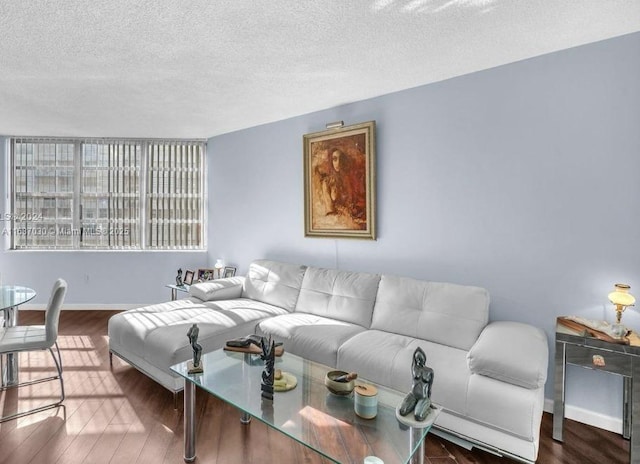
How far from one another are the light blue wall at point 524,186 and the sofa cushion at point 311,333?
0.83 m

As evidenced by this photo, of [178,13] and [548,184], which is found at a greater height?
[178,13]

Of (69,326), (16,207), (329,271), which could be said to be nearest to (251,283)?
(329,271)

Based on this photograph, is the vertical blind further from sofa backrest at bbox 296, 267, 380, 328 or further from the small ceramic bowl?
the small ceramic bowl

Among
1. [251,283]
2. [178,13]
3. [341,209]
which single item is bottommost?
[251,283]

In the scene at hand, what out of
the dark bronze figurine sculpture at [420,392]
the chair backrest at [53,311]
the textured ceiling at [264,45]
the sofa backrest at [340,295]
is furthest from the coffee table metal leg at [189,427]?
the textured ceiling at [264,45]

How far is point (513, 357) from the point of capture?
2016 mm

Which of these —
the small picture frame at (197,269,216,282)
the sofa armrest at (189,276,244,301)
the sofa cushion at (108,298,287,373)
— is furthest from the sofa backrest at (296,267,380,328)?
the small picture frame at (197,269,216,282)

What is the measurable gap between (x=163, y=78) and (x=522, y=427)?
357cm

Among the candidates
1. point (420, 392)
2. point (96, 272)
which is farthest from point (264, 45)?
point (96, 272)

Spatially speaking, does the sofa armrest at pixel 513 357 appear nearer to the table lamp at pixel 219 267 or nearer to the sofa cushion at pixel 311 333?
the sofa cushion at pixel 311 333

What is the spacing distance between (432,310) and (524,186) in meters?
1.18

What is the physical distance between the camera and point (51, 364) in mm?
3299

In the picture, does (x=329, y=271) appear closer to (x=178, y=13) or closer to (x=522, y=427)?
(x=522, y=427)

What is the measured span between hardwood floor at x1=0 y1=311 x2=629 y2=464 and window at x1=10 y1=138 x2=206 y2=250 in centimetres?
283
